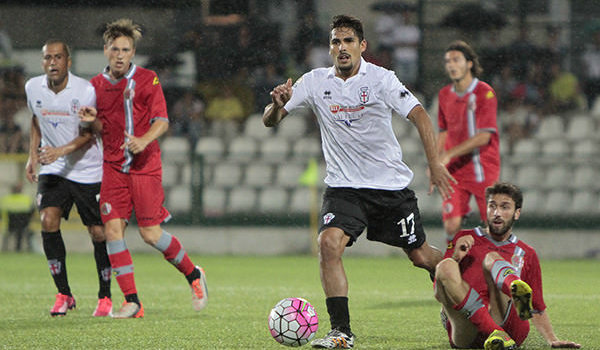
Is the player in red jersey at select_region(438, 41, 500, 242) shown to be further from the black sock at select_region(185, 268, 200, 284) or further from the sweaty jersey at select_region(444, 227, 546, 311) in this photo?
the sweaty jersey at select_region(444, 227, 546, 311)

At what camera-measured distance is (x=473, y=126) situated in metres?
8.61

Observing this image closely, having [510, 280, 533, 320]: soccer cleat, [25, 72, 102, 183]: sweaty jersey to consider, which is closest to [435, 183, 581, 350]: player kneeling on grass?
[510, 280, 533, 320]: soccer cleat

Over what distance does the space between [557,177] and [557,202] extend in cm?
35

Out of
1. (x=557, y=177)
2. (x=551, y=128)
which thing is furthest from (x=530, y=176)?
(x=551, y=128)

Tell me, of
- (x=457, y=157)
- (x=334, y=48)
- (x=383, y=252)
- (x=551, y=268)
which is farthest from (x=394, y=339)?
(x=383, y=252)

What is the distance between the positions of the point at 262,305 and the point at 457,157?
2.08 meters

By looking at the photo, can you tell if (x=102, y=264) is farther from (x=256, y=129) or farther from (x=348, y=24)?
(x=256, y=129)

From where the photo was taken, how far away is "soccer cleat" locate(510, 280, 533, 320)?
5.07 metres

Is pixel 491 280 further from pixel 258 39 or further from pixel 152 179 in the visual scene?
pixel 258 39

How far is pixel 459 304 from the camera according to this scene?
5.38 metres

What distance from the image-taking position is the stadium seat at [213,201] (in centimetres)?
1438

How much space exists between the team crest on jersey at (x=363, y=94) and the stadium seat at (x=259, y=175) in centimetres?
867

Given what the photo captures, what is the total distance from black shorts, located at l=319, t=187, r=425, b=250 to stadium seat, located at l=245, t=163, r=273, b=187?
8430 millimetres

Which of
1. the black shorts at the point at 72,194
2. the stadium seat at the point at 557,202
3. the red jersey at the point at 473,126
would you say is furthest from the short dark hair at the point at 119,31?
the stadium seat at the point at 557,202
